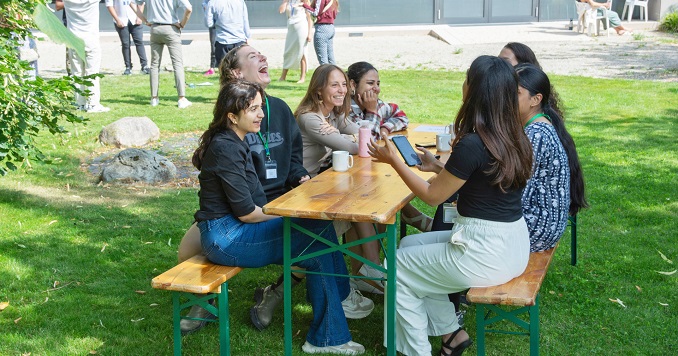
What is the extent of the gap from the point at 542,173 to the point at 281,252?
A: 1.29 meters

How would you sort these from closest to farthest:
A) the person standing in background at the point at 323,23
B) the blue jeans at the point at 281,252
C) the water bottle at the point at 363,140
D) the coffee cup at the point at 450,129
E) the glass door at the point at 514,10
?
the blue jeans at the point at 281,252
the water bottle at the point at 363,140
the coffee cup at the point at 450,129
the person standing in background at the point at 323,23
the glass door at the point at 514,10

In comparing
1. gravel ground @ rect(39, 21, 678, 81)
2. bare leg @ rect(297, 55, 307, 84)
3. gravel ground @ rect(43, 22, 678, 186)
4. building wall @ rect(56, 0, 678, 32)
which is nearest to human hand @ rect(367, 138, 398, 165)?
bare leg @ rect(297, 55, 307, 84)

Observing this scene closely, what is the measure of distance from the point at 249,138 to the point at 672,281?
2595mm

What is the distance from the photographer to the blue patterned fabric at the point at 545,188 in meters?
3.66

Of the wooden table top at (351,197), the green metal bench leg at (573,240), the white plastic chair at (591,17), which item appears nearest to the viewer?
the wooden table top at (351,197)

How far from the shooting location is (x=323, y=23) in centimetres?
1188

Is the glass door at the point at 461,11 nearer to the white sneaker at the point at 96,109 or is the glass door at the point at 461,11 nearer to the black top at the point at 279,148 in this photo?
the white sneaker at the point at 96,109

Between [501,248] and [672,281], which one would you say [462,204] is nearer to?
[501,248]

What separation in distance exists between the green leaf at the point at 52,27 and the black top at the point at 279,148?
3.11 m

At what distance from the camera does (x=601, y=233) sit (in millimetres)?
5402

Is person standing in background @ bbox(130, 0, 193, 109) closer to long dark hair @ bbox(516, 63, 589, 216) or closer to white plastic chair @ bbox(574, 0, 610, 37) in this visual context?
long dark hair @ bbox(516, 63, 589, 216)

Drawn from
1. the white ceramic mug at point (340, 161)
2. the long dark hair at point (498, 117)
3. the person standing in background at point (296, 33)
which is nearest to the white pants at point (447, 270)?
the long dark hair at point (498, 117)

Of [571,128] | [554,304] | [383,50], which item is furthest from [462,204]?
[383,50]

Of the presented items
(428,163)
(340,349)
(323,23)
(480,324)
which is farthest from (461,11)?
(480,324)
